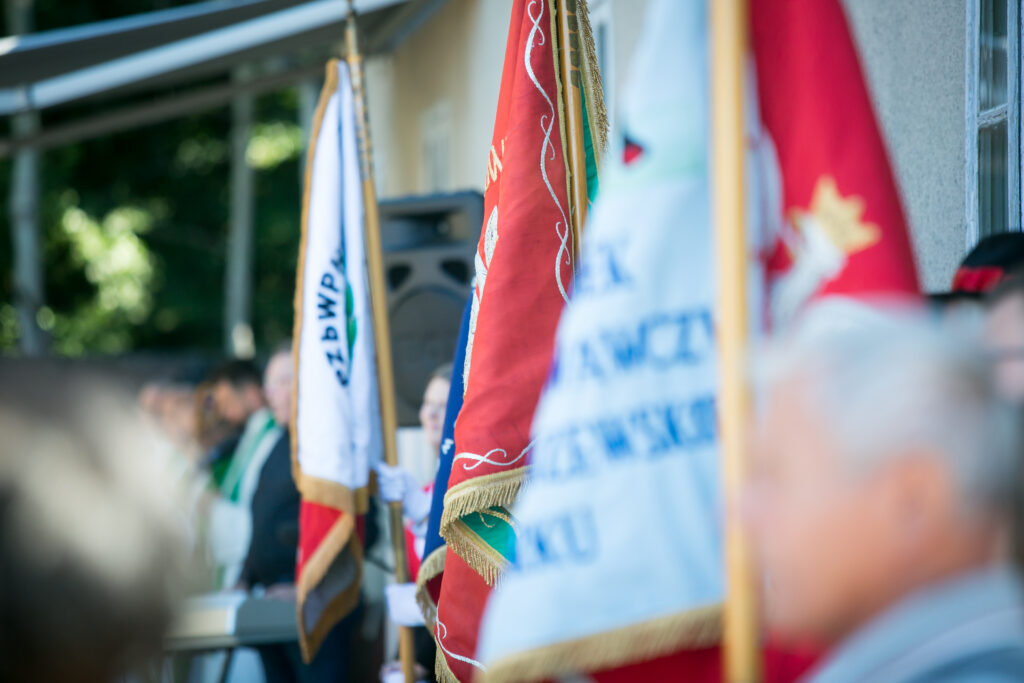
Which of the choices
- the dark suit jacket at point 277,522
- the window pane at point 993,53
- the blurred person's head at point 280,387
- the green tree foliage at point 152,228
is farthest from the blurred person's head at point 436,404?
the green tree foliage at point 152,228

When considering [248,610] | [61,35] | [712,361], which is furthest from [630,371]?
[61,35]

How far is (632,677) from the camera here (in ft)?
4.62

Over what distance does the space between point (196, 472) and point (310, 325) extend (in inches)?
84.6

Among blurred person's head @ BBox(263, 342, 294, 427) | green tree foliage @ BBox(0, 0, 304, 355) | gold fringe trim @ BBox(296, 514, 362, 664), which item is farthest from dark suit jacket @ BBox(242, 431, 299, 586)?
green tree foliage @ BBox(0, 0, 304, 355)

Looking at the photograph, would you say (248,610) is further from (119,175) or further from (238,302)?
(119,175)

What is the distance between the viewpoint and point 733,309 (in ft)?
3.89

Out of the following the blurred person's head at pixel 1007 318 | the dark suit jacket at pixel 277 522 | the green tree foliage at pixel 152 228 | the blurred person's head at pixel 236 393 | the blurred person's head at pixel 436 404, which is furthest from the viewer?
the green tree foliage at pixel 152 228

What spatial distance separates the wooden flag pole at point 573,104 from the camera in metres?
2.15

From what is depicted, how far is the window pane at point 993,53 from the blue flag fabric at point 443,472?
1473 mm

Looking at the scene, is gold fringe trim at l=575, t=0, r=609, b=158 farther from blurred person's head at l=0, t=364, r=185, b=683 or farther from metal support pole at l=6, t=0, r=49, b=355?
metal support pole at l=6, t=0, r=49, b=355

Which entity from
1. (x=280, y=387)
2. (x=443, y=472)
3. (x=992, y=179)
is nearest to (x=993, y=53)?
(x=992, y=179)

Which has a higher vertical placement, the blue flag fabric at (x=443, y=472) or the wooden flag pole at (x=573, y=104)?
the wooden flag pole at (x=573, y=104)

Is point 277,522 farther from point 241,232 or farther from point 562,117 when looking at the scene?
point 241,232

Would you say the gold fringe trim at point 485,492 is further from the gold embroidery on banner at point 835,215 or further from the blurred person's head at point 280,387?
the blurred person's head at point 280,387
